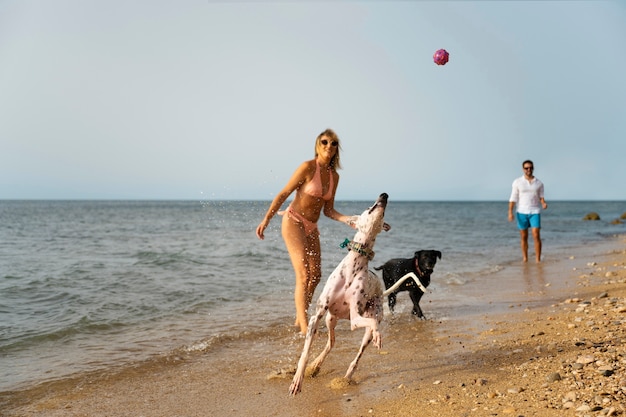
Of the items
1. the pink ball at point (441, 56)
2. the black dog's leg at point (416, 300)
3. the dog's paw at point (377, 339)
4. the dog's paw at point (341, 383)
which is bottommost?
the dog's paw at point (341, 383)

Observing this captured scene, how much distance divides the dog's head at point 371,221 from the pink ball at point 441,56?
399 centimetres

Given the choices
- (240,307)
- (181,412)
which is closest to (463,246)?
(240,307)

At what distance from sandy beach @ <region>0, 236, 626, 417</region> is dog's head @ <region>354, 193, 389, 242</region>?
124 centimetres

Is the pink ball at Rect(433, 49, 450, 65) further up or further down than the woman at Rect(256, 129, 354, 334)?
further up

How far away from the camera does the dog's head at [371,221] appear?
4016 millimetres

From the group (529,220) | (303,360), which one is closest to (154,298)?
(303,360)

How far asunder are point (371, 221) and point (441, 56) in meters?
4.19

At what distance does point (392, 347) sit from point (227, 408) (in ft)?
7.14

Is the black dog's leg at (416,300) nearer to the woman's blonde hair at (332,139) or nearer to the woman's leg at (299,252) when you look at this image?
the woman's leg at (299,252)

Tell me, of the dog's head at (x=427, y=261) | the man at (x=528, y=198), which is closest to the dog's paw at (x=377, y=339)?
the dog's head at (x=427, y=261)

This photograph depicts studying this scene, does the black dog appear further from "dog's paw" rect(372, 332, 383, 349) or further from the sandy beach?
"dog's paw" rect(372, 332, 383, 349)

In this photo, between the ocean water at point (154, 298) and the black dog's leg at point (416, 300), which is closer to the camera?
the ocean water at point (154, 298)

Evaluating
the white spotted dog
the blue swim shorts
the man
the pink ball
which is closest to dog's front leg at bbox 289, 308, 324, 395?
the white spotted dog

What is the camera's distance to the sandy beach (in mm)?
3734
